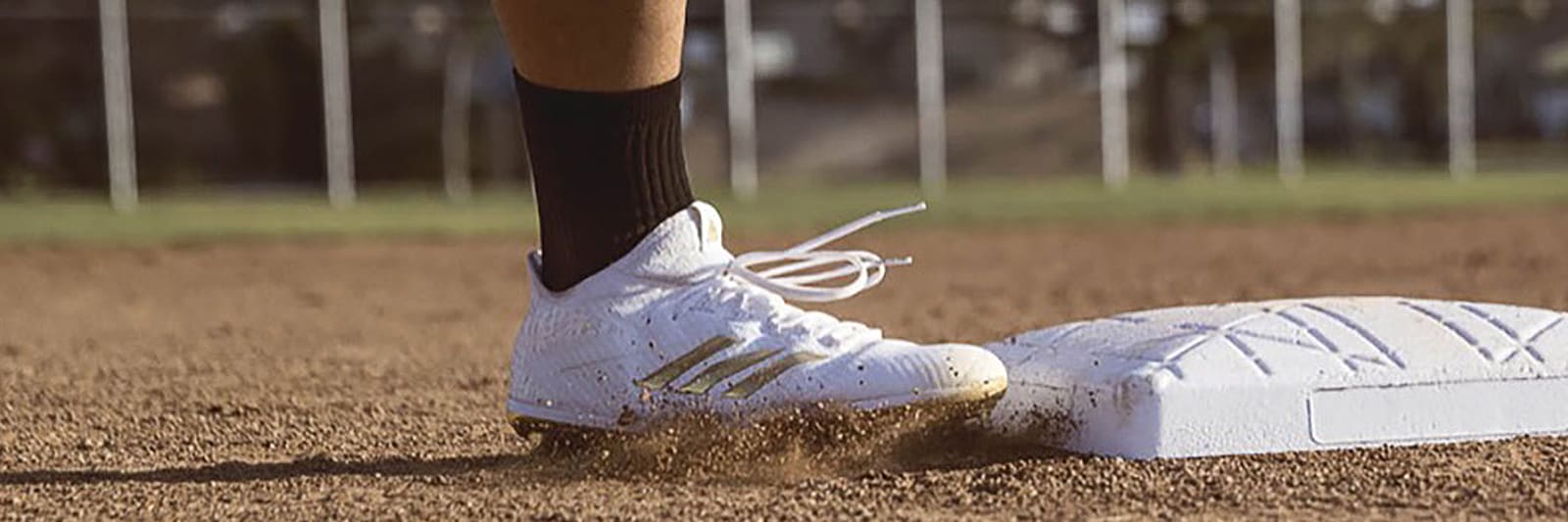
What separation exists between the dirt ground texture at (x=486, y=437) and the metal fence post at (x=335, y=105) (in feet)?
23.1

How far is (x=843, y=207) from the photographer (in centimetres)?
1197

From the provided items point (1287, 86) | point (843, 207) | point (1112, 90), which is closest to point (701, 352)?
point (843, 207)

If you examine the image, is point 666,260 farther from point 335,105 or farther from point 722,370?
point 335,105

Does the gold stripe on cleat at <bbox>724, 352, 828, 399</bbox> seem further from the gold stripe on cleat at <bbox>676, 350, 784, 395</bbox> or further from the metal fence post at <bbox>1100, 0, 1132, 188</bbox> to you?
the metal fence post at <bbox>1100, 0, 1132, 188</bbox>

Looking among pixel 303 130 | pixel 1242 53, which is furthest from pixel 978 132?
pixel 303 130

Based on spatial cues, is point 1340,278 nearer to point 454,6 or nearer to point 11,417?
point 11,417

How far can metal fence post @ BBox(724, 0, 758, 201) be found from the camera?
14141 millimetres

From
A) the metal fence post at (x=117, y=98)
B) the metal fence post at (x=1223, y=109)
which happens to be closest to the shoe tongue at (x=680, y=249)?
the metal fence post at (x=117, y=98)

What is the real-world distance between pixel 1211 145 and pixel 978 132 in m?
2.62

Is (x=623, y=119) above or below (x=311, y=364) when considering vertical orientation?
above

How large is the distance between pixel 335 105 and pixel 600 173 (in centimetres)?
1160

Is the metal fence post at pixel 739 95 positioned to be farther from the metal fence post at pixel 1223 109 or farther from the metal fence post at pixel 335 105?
the metal fence post at pixel 1223 109

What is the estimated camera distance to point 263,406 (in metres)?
2.90

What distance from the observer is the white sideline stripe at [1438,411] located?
7.11 feet
